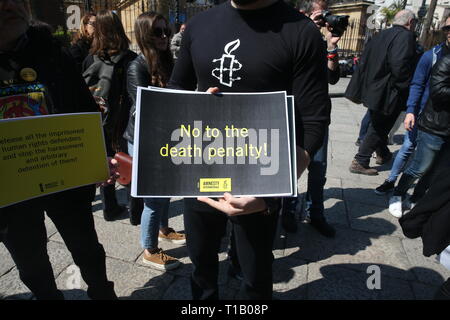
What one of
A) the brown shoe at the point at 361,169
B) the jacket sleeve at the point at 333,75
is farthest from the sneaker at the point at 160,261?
the brown shoe at the point at 361,169

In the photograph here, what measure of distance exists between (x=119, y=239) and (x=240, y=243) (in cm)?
177

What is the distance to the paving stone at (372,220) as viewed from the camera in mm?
3125

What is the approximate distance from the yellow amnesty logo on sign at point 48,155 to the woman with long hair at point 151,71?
0.78 meters

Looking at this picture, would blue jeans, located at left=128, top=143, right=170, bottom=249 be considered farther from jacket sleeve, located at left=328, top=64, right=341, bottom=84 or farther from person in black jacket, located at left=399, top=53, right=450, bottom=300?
jacket sleeve, located at left=328, top=64, right=341, bottom=84

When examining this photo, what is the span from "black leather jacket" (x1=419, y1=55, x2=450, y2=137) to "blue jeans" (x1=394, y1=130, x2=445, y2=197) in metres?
0.08

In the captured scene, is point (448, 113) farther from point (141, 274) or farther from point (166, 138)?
point (141, 274)

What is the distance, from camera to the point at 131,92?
2260 mm

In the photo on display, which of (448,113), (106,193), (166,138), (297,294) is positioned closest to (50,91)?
(166,138)

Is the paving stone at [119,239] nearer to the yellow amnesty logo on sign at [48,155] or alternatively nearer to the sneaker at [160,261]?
the sneaker at [160,261]

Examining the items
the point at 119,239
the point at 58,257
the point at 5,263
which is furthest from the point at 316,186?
the point at 5,263

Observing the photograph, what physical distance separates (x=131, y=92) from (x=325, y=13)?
1.67 meters

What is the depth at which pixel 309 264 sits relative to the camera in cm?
260

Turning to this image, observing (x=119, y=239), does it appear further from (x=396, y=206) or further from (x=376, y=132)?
(x=376, y=132)
